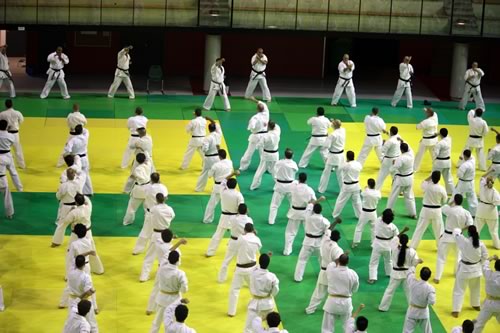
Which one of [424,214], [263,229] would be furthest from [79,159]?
[424,214]

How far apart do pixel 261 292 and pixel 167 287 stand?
5.62ft

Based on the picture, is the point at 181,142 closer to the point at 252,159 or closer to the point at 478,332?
the point at 252,159

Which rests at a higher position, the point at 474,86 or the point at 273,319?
the point at 474,86

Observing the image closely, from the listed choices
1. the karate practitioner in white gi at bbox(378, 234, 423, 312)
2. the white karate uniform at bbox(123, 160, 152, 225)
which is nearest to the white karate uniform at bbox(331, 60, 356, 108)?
the white karate uniform at bbox(123, 160, 152, 225)

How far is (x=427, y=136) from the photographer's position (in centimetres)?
3061

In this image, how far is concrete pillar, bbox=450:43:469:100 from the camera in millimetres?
38812

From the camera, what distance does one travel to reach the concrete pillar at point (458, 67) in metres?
38.8

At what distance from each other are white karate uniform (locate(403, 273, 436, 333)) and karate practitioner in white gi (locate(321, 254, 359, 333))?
3.41 feet

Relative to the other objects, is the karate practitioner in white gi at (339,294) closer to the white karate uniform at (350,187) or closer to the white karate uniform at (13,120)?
the white karate uniform at (350,187)

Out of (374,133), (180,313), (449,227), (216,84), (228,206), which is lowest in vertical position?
(180,313)

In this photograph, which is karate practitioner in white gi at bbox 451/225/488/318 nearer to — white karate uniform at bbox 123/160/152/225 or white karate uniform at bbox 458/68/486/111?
white karate uniform at bbox 123/160/152/225

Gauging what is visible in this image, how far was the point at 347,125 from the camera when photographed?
116ft

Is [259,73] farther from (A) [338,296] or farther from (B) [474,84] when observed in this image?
(A) [338,296]

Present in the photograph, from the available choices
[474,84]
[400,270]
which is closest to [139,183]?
[400,270]
